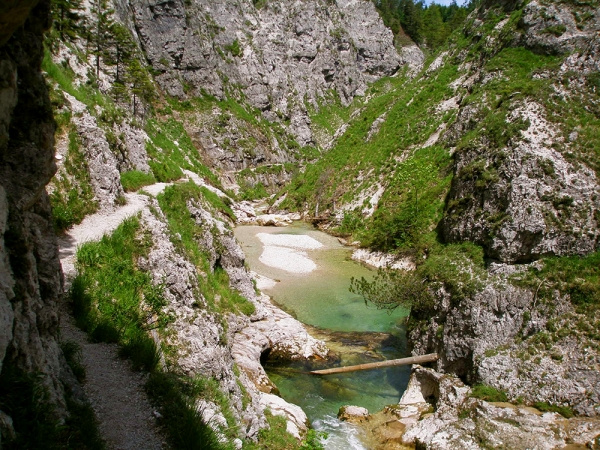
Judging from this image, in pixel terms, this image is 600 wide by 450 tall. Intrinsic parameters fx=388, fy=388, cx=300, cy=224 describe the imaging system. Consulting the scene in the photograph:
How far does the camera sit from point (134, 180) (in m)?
19.7

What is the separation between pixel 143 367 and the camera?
807 centimetres

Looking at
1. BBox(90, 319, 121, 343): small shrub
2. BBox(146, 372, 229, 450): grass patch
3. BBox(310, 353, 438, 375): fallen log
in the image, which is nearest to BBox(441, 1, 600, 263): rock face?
BBox(310, 353, 438, 375): fallen log

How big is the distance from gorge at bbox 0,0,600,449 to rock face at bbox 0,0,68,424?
3 centimetres

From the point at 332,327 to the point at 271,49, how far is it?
8592 centimetres

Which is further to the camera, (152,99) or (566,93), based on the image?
(152,99)

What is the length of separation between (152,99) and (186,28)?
21.0 meters

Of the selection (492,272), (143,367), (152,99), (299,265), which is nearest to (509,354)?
(492,272)

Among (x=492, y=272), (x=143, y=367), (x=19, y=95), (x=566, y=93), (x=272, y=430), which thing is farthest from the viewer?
(x=566, y=93)

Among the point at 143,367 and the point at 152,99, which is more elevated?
the point at 152,99

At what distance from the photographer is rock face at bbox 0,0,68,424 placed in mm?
4879

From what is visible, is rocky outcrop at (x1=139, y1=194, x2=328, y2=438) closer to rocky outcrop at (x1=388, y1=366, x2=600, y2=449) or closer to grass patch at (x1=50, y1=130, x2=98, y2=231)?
grass patch at (x1=50, y1=130, x2=98, y2=231)

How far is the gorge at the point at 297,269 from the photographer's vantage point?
20.7 feet

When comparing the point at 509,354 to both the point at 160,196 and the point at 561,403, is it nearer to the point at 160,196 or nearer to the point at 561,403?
the point at 561,403

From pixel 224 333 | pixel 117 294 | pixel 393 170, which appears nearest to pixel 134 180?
pixel 224 333
